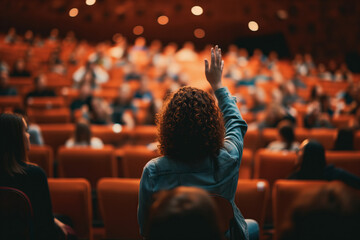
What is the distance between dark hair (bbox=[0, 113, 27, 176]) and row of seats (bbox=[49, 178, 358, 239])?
0.37m

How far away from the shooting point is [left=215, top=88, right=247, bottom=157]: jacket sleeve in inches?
44.9

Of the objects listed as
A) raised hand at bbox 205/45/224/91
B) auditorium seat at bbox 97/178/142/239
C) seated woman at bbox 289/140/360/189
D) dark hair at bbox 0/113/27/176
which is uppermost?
raised hand at bbox 205/45/224/91

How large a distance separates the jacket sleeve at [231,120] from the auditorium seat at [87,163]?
144cm

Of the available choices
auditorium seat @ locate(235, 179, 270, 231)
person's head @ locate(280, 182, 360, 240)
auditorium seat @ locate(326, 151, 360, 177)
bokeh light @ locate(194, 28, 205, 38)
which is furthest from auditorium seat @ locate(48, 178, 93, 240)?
bokeh light @ locate(194, 28, 205, 38)

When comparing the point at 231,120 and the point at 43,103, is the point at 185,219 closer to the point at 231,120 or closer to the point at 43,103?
the point at 231,120

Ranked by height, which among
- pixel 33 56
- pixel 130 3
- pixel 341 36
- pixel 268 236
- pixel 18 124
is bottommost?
pixel 268 236

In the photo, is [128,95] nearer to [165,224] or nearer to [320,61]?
[165,224]

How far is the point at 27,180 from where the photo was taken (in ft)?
4.21

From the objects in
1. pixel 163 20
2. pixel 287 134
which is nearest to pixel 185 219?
pixel 287 134

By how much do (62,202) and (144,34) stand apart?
12395 millimetres

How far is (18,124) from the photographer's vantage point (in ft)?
4.41

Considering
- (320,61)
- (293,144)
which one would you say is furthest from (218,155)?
(320,61)

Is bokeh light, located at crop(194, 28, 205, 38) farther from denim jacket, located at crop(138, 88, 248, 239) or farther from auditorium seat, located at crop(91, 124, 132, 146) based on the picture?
denim jacket, located at crop(138, 88, 248, 239)

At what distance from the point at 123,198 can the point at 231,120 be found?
83 cm
